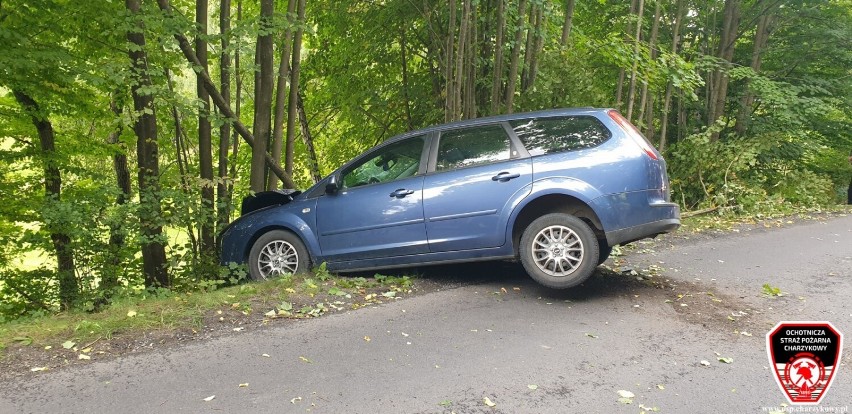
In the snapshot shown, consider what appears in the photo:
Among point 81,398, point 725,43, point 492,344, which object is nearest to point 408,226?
point 492,344

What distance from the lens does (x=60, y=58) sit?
8820 mm

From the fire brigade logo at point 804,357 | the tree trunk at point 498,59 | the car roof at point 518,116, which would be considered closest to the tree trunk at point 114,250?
the car roof at point 518,116

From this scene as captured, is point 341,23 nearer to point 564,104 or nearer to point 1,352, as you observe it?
point 564,104

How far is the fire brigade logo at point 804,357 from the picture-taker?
3.98 metres

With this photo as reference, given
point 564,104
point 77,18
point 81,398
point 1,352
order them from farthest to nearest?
point 564,104, point 77,18, point 1,352, point 81,398

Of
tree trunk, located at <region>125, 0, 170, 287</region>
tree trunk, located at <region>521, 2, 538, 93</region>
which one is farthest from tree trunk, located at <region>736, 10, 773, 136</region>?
tree trunk, located at <region>125, 0, 170, 287</region>

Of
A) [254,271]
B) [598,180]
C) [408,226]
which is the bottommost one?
[254,271]

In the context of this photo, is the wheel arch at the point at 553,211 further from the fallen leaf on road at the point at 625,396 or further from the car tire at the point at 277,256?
the car tire at the point at 277,256

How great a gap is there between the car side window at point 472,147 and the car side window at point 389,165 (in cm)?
29

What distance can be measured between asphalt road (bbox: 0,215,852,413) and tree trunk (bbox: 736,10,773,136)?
11050mm

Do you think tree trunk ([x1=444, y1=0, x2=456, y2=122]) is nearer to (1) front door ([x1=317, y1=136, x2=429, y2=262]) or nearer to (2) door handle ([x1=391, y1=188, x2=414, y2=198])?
(1) front door ([x1=317, y1=136, x2=429, y2=262])

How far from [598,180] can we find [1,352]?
209 inches

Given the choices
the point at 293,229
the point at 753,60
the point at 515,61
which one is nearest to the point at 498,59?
the point at 515,61

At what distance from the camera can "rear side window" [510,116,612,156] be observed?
5.98 m
